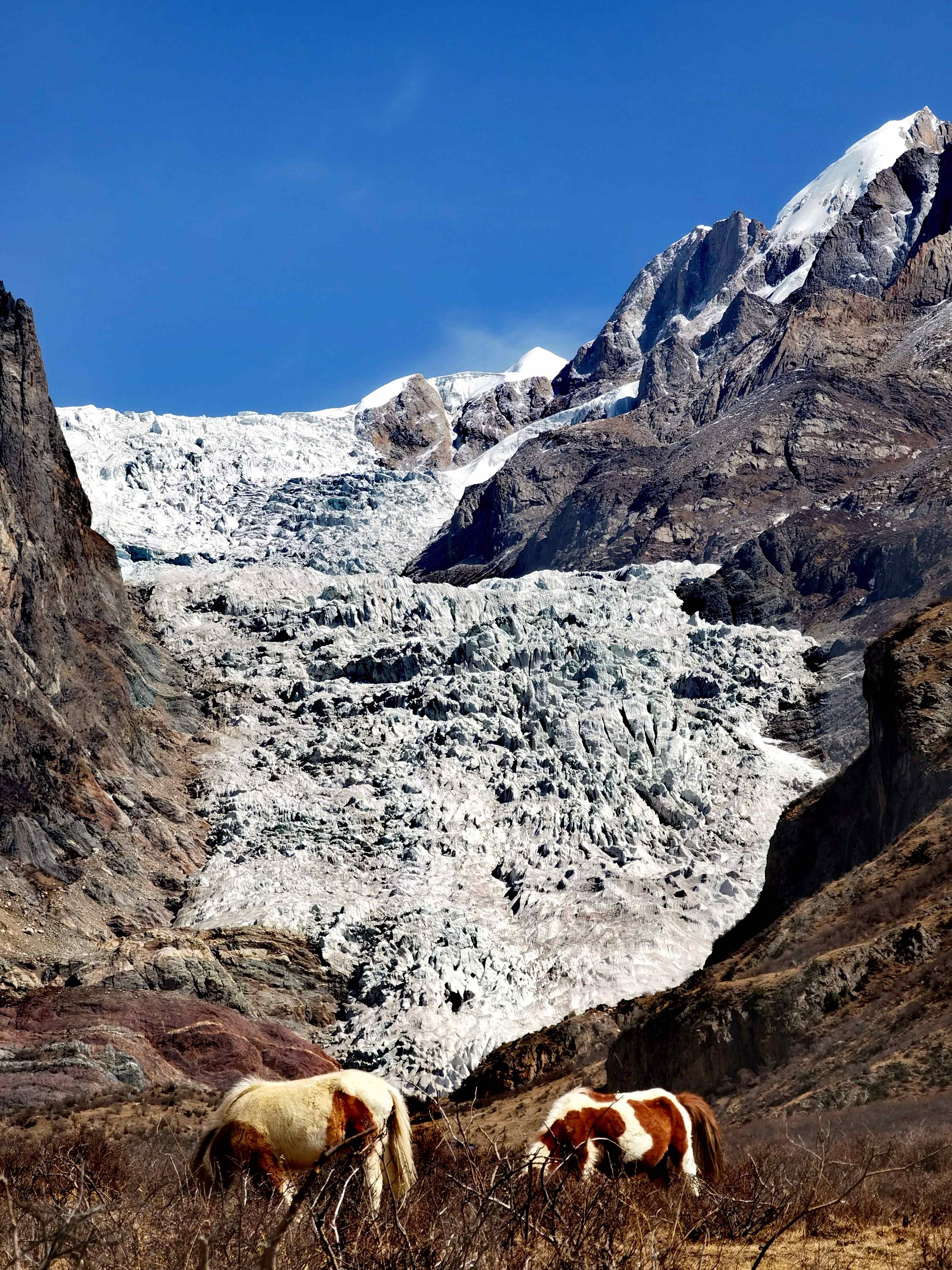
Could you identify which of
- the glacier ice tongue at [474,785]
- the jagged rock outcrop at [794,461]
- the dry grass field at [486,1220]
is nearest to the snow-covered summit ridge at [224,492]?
the jagged rock outcrop at [794,461]

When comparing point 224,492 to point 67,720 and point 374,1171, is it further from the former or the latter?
point 374,1171

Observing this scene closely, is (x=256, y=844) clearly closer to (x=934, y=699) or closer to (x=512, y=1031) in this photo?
(x=512, y=1031)

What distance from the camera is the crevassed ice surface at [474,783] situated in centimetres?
5791

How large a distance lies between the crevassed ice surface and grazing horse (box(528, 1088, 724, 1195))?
38454 millimetres

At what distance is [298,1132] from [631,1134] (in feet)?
8.80

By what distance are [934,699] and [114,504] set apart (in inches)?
5358

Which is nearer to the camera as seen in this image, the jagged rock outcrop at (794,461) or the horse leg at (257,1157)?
the horse leg at (257,1157)

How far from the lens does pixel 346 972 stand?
189 ft

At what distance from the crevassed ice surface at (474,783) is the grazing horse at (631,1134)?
38454 millimetres

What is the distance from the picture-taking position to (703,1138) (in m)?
10.1

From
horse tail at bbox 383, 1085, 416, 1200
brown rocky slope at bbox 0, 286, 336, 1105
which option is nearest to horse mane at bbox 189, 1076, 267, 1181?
horse tail at bbox 383, 1085, 416, 1200

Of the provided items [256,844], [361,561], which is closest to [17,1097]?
[256,844]

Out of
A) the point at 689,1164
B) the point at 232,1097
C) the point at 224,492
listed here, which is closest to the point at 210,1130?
the point at 232,1097

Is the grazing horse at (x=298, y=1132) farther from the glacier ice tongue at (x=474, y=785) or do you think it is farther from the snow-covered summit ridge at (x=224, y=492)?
the snow-covered summit ridge at (x=224, y=492)
